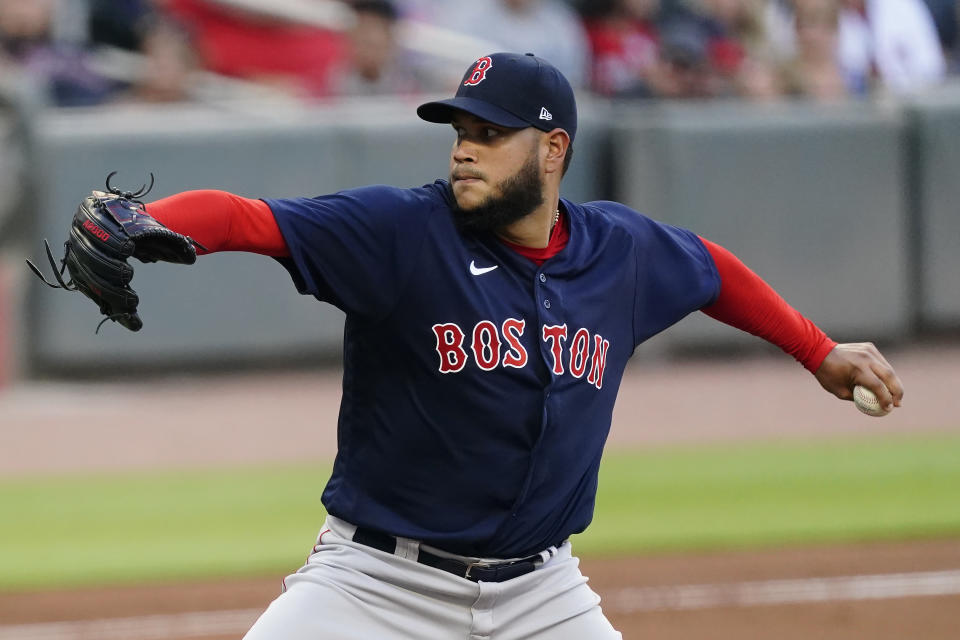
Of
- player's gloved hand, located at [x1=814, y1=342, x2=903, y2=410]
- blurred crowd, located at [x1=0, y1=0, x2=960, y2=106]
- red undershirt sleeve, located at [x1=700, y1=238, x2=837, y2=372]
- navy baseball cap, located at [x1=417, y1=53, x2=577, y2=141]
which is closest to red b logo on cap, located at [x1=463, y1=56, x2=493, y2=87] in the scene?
navy baseball cap, located at [x1=417, y1=53, x2=577, y2=141]

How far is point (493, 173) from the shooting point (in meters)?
3.47

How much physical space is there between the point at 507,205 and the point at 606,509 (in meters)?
4.11

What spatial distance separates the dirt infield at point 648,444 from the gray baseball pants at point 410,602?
217 cm

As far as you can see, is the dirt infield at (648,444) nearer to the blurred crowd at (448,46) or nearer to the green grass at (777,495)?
the green grass at (777,495)

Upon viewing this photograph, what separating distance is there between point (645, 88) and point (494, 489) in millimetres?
7865

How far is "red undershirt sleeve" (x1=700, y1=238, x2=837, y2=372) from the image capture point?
3.96m

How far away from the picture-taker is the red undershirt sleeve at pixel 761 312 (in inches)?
156

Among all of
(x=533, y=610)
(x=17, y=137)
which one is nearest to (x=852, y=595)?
(x=533, y=610)

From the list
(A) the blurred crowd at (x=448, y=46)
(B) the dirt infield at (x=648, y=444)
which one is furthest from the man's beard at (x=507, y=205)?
(A) the blurred crowd at (x=448, y=46)

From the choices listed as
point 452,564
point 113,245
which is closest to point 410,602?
point 452,564

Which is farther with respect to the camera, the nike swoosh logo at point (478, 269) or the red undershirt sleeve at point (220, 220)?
the nike swoosh logo at point (478, 269)

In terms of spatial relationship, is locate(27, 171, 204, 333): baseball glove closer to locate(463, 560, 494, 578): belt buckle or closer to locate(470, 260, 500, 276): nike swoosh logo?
locate(470, 260, 500, 276): nike swoosh logo

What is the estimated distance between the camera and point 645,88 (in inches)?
428

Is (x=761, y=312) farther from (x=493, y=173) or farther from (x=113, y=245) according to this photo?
(x=113, y=245)
